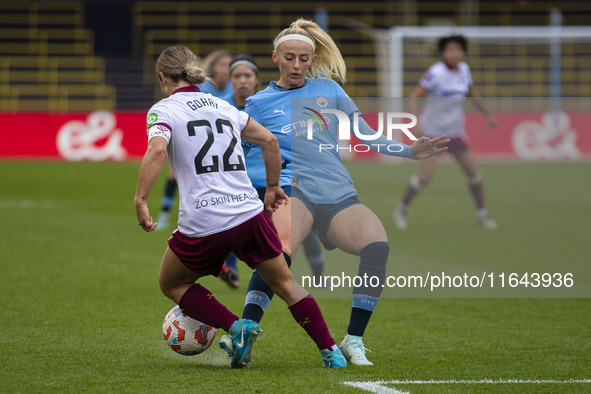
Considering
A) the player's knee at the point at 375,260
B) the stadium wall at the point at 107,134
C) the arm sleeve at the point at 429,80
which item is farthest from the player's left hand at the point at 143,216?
the stadium wall at the point at 107,134

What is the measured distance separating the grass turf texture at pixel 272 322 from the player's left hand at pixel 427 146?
739 mm

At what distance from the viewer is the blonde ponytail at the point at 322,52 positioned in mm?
5426

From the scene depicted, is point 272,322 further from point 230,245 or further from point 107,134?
point 107,134

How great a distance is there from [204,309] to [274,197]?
0.70 metres

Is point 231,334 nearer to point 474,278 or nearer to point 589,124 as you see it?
point 474,278

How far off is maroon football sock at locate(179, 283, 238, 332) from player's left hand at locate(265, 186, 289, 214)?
586mm

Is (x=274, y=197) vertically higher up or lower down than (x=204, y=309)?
higher up

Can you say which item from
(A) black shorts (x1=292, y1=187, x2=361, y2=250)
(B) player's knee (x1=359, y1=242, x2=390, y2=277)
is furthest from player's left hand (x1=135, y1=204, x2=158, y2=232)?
(B) player's knee (x1=359, y1=242, x2=390, y2=277)

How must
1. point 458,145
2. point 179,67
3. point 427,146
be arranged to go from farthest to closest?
1. point 458,145
2. point 427,146
3. point 179,67

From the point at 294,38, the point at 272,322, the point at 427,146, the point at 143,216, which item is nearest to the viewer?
the point at 143,216

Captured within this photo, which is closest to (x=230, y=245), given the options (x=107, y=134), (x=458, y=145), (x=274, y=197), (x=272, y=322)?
(x=274, y=197)

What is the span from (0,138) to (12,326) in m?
20.7

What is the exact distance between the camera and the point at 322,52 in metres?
5.52

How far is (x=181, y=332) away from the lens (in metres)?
5.00
